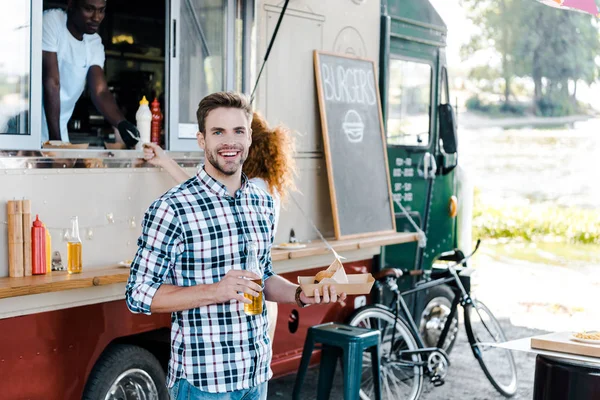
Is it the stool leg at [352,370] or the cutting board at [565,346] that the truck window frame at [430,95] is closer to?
the stool leg at [352,370]

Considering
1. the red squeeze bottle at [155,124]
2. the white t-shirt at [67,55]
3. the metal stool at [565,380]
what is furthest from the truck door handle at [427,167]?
the metal stool at [565,380]

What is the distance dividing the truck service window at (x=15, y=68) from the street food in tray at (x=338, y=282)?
162cm

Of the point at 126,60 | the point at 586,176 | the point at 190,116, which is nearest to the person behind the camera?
the point at 190,116

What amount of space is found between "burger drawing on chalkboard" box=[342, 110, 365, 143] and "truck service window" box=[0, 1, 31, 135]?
247cm

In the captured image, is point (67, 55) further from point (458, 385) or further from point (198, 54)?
point (458, 385)

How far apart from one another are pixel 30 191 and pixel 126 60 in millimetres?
2697

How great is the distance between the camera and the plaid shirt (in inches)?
114

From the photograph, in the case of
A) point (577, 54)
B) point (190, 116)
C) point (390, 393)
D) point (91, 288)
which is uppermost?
point (577, 54)

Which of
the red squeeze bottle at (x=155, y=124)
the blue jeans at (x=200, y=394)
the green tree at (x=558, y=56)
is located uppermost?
the green tree at (x=558, y=56)

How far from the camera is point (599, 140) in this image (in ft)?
72.6

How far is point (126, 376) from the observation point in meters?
4.22

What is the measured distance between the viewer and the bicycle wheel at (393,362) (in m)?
5.55

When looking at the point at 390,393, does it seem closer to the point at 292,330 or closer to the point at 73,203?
the point at 292,330

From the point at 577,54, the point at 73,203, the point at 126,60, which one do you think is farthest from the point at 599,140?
the point at 73,203
